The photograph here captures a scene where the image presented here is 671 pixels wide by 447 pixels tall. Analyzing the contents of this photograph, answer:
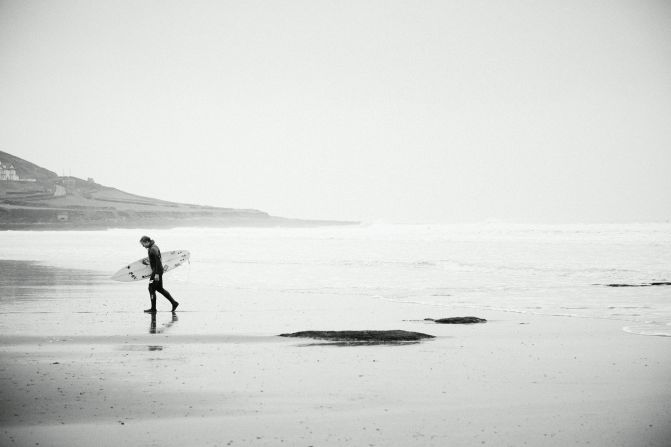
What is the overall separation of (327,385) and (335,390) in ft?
0.93

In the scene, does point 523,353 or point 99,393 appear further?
point 523,353

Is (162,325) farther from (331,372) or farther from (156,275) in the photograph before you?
(331,372)

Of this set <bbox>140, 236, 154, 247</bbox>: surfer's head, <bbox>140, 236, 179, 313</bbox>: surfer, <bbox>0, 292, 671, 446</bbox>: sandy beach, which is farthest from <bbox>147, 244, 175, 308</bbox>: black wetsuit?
<bbox>0, 292, 671, 446</bbox>: sandy beach

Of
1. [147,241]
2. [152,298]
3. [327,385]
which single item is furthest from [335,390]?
[147,241]

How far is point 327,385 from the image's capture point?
9180mm

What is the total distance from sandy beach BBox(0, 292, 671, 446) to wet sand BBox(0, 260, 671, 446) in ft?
0.08

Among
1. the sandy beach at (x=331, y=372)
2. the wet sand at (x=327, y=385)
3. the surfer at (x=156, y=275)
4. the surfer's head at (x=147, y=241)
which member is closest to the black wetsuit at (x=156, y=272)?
the surfer at (x=156, y=275)

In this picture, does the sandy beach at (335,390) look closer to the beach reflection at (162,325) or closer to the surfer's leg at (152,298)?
the beach reflection at (162,325)

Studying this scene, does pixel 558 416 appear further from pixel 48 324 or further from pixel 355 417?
pixel 48 324

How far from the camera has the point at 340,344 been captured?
1258 cm

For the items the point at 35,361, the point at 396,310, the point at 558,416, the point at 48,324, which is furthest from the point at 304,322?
the point at 558,416

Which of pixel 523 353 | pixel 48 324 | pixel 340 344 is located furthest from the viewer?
pixel 48 324

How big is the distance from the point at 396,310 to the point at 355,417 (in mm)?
10639

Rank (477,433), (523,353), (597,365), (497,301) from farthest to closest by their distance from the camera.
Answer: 1. (497,301)
2. (523,353)
3. (597,365)
4. (477,433)
